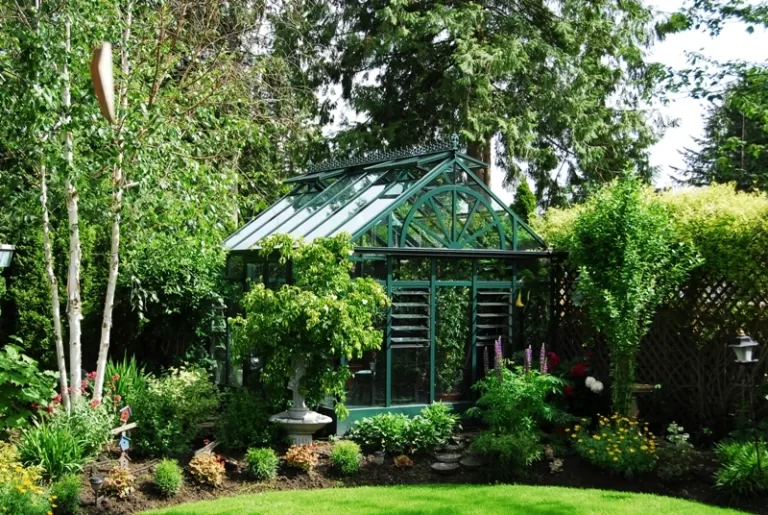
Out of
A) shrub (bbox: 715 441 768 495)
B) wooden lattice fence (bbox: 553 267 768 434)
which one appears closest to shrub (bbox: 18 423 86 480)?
shrub (bbox: 715 441 768 495)

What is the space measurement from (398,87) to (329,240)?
Answer: 993 centimetres

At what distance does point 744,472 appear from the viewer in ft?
23.8

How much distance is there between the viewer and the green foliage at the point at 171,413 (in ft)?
27.3

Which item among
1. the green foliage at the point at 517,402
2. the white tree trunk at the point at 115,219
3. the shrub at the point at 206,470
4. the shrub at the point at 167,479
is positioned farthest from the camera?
the green foliage at the point at 517,402

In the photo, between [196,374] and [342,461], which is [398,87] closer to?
[196,374]

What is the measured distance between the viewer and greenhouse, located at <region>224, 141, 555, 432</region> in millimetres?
9492

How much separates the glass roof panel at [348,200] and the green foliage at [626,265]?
2.75 m

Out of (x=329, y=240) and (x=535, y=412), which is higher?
(x=329, y=240)

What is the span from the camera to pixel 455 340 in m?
10.0

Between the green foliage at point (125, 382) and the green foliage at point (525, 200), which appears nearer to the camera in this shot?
the green foliage at point (125, 382)

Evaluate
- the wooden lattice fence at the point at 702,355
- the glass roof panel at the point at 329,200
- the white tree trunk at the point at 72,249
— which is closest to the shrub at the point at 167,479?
the white tree trunk at the point at 72,249

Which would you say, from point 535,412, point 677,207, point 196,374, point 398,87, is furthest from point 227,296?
point 398,87

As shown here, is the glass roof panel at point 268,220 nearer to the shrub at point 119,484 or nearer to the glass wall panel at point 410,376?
the glass wall panel at point 410,376

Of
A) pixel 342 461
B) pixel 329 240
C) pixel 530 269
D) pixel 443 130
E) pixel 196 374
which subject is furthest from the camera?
pixel 443 130
